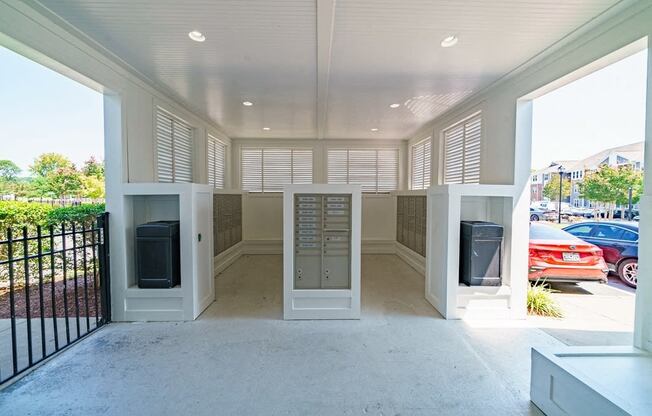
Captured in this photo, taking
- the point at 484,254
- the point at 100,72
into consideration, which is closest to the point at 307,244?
the point at 484,254

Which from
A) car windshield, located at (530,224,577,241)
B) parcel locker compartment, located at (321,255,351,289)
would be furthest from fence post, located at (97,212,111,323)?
car windshield, located at (530,224,577,241)

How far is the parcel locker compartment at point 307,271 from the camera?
3529 mm

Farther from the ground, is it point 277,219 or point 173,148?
point 173,148

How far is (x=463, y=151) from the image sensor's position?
4.82m

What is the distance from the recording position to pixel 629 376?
1.80 meters

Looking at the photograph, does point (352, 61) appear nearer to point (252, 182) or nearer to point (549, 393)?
point (549, 393)

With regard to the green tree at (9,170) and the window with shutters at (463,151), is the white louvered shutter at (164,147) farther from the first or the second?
the green tree at (9,170)

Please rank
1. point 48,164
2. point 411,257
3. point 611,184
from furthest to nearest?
point 48,164 → point 611,184 → point 411,257

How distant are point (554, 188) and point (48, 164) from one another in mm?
27111

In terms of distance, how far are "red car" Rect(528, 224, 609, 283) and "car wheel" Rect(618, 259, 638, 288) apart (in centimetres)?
116

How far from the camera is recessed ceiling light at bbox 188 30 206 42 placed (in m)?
2.54

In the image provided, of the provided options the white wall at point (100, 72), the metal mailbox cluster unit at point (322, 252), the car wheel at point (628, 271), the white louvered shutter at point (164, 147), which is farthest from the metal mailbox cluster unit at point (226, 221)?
the car wheel at point (628, 271)

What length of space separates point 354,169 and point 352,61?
4.66 m

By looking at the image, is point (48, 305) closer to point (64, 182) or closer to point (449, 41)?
point (449, 41)
